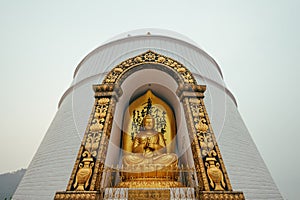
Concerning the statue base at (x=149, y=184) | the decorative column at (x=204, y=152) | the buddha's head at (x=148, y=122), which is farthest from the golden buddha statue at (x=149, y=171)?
the buddha's head at (x=148, y=122)

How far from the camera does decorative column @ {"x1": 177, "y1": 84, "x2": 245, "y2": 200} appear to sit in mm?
2554

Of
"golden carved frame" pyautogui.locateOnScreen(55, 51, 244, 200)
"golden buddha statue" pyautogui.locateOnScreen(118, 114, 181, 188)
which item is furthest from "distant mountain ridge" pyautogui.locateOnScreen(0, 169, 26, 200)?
"golden carved frame" pyautogui.locateOnScreen(55, 51, 244, 200)

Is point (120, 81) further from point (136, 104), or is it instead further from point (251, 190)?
point (251, 190)

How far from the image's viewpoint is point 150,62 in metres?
4.44

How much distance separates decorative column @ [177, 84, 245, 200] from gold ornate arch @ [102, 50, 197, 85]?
316 millimetres

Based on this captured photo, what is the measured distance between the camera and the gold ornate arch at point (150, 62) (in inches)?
161

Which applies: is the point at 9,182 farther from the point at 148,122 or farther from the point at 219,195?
the point at 219,195

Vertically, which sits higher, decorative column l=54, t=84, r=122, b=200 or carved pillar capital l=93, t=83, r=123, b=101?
carved pillar capital l=93, t=83, r=123, b=101

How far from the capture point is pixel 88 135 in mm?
3217

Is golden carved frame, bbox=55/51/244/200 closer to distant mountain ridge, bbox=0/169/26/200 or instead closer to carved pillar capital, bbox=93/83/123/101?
carved pillar capital, bbox=93/83/123/101

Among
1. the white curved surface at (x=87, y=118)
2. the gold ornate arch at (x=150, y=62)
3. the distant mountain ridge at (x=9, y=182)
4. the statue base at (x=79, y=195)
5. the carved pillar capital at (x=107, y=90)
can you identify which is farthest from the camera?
the distant mountain ridge at (x=9, y=182)

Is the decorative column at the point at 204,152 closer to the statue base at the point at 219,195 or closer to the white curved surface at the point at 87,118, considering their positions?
the statue base at the point at 219,195

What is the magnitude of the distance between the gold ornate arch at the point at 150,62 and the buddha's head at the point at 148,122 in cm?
167

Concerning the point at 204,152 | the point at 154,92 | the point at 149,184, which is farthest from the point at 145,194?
the point at 154,92
